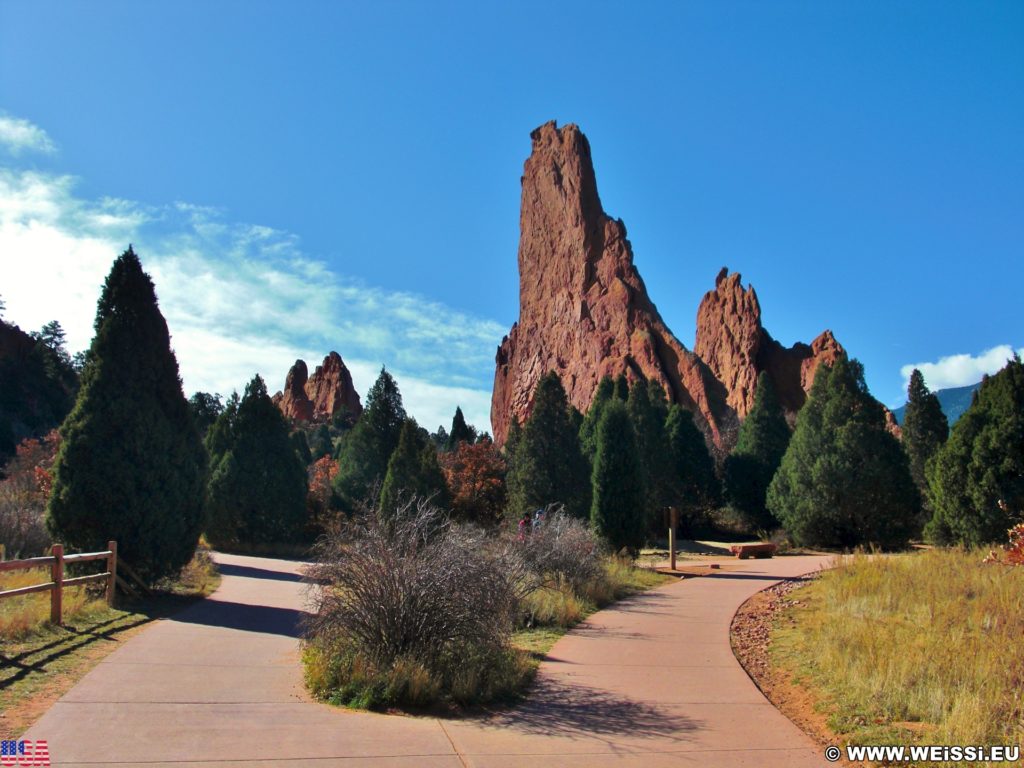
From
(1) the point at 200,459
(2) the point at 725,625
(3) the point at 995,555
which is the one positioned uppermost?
(1) the point at 200,459

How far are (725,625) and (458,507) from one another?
74.8ft

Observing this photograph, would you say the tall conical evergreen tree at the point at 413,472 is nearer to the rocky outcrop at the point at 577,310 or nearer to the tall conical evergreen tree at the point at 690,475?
the tall conical evergreen tree at the point at 690,475

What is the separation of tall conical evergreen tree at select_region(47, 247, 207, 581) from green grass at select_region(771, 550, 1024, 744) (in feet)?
34.6

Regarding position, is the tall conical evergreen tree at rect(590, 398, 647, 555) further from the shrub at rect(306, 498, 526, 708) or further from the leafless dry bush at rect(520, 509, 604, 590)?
the shrub at rect(306, 498, 526, 708)

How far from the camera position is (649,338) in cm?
7362

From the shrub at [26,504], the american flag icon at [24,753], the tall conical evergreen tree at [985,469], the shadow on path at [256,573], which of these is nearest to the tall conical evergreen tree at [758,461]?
the tall conical evergreen tree at [985,469]

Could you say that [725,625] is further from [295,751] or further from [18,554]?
[18,554]

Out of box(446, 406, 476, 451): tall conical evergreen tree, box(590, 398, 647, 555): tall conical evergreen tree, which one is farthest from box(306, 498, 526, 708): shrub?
box(446, 406, 476, 451): tall conical evergreen tree

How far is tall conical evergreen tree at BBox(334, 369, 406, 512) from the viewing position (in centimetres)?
3694

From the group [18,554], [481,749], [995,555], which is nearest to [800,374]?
[995,555]

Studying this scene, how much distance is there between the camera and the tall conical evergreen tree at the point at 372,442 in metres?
36.9

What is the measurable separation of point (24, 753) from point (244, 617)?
7469 millimetres

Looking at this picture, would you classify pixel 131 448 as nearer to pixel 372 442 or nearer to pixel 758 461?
pixel 372 442

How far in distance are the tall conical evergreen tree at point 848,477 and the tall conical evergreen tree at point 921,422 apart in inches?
649
